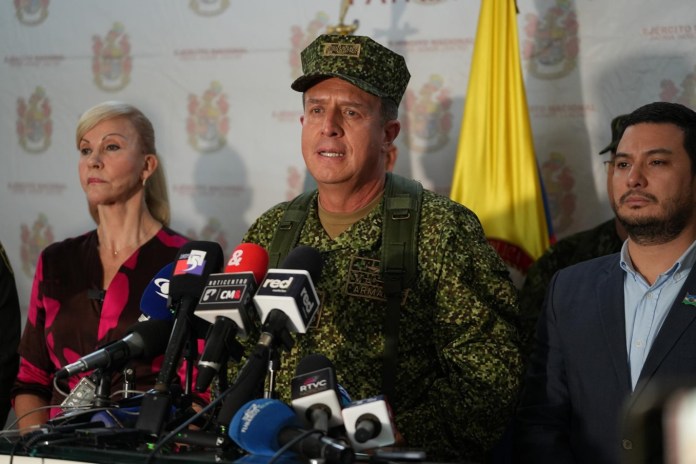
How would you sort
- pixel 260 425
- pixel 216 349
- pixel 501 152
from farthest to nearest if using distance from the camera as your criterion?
pixel 501 152 < pixel 216 349 < pixel 260 425

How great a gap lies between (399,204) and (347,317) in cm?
38

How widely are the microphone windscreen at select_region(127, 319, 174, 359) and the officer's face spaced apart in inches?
33.8

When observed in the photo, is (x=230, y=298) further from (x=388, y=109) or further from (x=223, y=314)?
(x=388, y=109)

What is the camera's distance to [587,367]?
2598 millimetres

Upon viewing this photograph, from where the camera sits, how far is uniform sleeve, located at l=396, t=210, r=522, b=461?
8.30 ft

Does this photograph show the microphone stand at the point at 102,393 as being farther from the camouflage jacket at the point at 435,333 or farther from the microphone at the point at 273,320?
the camouflage jacket at the point at 435,333

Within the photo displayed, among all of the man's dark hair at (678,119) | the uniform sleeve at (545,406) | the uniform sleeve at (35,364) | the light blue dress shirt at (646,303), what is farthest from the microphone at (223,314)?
the uniform sleeve at (35,364)

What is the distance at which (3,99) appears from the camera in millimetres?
5109

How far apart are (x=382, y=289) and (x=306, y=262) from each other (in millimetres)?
687

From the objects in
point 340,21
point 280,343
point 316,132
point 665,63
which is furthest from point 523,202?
point 280,343

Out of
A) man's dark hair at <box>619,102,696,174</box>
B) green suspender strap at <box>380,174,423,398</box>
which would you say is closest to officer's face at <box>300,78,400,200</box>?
green suspender strap at <box>380,174,423,398</box>

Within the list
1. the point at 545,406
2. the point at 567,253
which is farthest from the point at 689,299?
the point at 567,253

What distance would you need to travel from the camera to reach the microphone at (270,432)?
1.70m

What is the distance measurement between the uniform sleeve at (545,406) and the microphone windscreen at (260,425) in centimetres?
104
